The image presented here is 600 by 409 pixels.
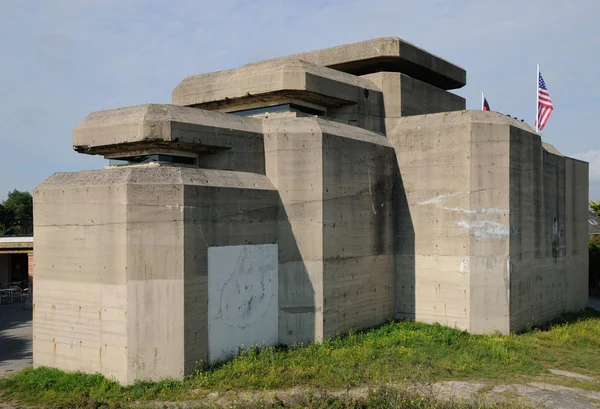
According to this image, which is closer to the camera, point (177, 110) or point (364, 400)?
point (364, 400)

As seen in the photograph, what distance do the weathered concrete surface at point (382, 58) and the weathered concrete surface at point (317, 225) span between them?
3951 mm

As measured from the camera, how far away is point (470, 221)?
1605cm

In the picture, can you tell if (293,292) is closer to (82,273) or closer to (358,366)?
(358,366)

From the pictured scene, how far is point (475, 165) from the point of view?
52.7ft

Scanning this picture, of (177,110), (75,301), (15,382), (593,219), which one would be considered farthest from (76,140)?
(593,219)

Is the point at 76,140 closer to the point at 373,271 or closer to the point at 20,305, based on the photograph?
the point at 373,271

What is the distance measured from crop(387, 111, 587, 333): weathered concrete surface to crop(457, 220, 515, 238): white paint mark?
26 millimetres

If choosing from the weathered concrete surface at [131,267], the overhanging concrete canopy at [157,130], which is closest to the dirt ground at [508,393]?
the weathered concrete surface at [131,267]

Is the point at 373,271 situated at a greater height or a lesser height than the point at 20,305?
greater

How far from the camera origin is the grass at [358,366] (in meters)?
11.5

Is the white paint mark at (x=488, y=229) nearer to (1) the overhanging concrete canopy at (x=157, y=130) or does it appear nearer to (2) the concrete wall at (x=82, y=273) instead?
(1) the overhanging concrete canopy at (x=157, y=130)

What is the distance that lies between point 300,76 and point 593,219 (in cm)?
3614

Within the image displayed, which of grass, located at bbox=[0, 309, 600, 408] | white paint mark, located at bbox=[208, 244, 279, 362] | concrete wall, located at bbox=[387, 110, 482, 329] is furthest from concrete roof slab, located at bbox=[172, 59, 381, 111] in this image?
grass, located at bbox=[0, 309, 600, 408]

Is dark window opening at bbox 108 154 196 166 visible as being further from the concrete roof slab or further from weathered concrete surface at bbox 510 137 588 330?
weathered concrete surface at bbox 510 137 588 330
